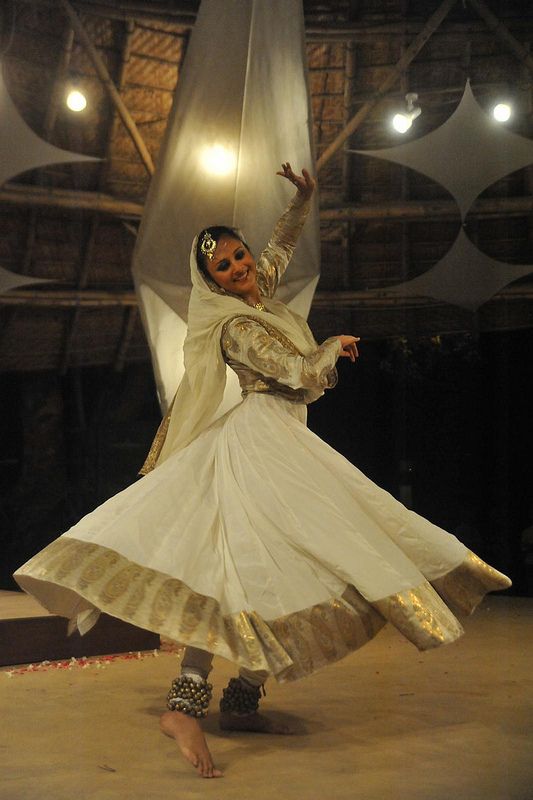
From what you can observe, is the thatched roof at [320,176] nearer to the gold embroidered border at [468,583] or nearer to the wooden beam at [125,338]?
the wooden beam at [125,338]

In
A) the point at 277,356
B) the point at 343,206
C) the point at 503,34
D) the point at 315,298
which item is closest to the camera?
the point at 277,356

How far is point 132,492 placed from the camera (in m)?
2.27

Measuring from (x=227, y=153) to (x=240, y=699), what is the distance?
2.20m

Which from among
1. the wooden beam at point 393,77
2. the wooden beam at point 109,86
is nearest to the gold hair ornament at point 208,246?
the wooden beam at point 109,86

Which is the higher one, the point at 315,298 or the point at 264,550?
the point at 315,298

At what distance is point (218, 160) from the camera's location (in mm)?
3877

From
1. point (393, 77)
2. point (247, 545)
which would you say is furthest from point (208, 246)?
point (393, 77)

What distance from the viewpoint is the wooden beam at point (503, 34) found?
14.2 ft

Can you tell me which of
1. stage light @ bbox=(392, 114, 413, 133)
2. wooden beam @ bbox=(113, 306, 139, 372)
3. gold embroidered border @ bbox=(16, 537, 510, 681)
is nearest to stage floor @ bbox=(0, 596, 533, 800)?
gold embroidered border @ bbox=(16, 537, 510, 681)

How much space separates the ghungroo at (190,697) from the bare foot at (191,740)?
2 cm

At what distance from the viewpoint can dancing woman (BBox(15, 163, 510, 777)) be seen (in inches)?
81.5

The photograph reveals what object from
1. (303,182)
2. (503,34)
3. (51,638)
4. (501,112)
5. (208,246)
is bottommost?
(51,638)

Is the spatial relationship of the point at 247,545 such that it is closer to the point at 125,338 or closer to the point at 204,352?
the point at 204,352

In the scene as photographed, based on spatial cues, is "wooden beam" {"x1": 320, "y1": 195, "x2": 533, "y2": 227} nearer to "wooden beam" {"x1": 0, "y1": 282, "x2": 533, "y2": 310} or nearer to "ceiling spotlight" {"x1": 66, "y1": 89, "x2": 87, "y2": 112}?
"wooden beam" {"x1": 0, "y1": 282, "x2": 533, "y2": 310}
